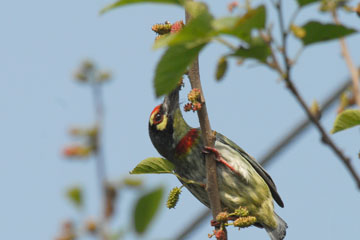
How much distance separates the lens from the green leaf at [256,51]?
1508 mm

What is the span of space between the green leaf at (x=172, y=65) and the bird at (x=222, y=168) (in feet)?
8.92

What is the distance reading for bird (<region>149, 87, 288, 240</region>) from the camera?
15.2 ft

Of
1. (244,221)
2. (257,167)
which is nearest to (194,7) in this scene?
(244,221)

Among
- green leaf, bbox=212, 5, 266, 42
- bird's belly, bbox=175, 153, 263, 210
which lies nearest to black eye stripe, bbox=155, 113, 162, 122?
bird's belly, bbox=175, 153, 263, 210

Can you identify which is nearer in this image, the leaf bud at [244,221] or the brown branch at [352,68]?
the brown branch at [352,68]

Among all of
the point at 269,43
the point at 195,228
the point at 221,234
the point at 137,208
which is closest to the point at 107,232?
the point at 137,208

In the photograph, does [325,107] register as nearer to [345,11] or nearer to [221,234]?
[221,234]

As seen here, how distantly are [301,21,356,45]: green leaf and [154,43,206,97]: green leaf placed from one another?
32cm

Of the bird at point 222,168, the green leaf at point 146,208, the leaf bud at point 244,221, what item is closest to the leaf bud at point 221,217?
the leaf bud at point 244,221

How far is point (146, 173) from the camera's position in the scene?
11.4 feet

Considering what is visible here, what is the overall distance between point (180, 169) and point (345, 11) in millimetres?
2607

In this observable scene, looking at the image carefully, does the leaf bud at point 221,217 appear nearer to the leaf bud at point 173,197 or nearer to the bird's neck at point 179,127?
the leaf bud at point 173,197

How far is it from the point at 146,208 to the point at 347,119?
106 centimetres

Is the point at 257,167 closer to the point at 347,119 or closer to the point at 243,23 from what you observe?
the point at 347,119
